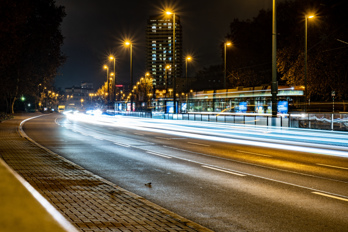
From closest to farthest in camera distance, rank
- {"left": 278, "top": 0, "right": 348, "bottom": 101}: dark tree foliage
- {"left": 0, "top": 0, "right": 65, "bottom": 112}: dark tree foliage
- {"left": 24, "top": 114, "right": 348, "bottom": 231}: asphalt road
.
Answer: {"left": 24, "top": 114, "right": 348, "bottom": 231}: asphalt road
{"left": 278, "top": 0, "right": 348, "bottom": 101}: dark tree foliage
{"left": 0, "top": 0, "right": 65, "bottom": 112}: dark tree foliage

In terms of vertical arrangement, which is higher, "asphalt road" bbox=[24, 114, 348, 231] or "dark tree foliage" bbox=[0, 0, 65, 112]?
"dark tree foliage" bbox=[0, 0, 65, 112]

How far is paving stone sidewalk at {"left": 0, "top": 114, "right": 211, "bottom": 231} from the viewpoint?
6.16 m

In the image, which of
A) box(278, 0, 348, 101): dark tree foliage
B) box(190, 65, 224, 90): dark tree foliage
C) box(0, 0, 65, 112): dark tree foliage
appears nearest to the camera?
box(278, 0, 348, 101): dark tree foliage

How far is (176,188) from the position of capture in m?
9.84

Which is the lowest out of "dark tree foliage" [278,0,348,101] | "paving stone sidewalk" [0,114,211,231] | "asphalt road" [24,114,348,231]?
"asphalt road" [24,114,348,231]

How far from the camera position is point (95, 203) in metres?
7.56

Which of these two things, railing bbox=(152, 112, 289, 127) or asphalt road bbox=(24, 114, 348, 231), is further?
railing bbox=(152, 112, 289, 127)

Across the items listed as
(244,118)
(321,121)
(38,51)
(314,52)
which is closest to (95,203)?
(321,121)

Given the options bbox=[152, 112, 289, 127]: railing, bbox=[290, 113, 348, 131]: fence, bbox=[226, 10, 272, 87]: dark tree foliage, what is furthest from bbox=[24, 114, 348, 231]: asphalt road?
bbox=[226, 10, 272, 87]: dark tree foliage

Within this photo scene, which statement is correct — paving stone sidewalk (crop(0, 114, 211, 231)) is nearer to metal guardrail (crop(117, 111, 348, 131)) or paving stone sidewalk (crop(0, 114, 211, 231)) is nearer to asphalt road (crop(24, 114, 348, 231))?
asphalt road (crop(24, 114, 348, 231))

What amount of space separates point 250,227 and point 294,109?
99.7 feet

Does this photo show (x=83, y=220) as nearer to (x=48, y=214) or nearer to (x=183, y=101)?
(x=48, y=214)

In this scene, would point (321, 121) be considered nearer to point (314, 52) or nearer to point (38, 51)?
point (314, 52)

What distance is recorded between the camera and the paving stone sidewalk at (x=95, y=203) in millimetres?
6156
